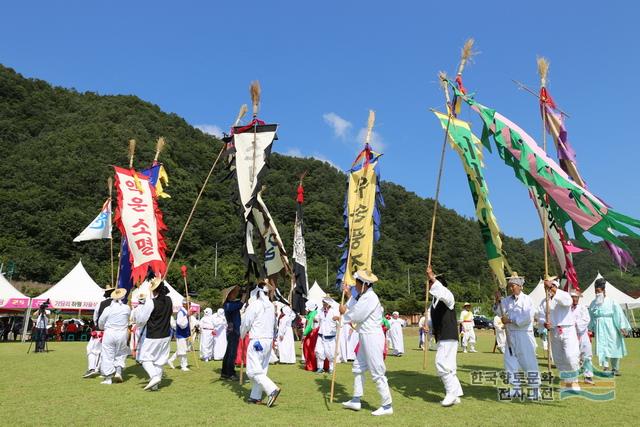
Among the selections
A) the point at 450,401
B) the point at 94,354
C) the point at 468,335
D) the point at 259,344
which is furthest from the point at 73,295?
the point at 450,401

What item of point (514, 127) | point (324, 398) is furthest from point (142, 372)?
point (514, 127)

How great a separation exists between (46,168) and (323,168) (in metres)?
47.3

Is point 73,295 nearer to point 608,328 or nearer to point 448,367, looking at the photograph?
point 448,367

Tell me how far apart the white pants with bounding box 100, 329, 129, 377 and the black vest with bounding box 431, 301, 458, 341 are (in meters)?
6.13

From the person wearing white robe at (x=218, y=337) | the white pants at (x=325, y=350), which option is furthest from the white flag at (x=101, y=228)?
the white pants at (x=325, y=350)

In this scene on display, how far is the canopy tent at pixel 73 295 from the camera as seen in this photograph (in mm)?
23531

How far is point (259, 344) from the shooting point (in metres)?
7.43

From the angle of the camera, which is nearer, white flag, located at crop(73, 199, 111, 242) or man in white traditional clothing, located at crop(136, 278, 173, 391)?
man in white traditional clothing, located at crop(136, 278, 173, 391)

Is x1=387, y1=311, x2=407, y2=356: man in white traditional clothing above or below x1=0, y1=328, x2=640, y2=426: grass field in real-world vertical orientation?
above

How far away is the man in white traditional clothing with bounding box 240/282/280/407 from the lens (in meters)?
7.08

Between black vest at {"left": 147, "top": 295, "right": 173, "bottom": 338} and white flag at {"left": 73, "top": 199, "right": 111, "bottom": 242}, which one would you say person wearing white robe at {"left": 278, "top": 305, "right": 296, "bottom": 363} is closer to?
black vest at {"left": 147, "top": 295, "right": 173, "bottom": 338}

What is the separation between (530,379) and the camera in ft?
23.9

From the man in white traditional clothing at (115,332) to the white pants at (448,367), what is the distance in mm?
6187

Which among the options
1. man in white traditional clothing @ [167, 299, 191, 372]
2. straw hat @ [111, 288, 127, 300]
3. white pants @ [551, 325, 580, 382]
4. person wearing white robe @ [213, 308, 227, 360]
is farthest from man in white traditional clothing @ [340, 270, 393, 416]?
person wearing white robe @ [213, 308, 227, 360]
